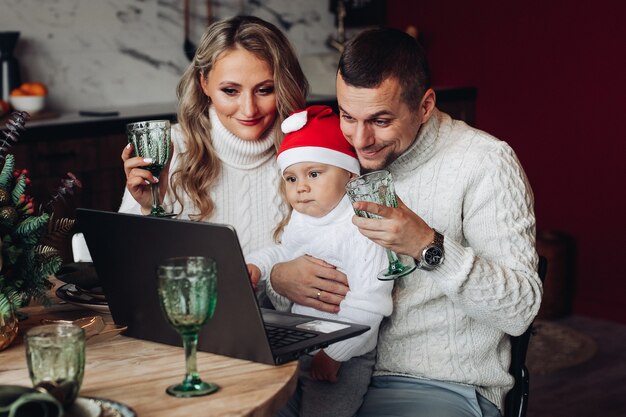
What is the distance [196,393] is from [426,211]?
0.81 m

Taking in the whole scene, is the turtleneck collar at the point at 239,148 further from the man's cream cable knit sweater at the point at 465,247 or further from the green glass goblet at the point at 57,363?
the green glass goblet at the point at 57,363

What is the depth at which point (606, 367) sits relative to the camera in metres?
4.04

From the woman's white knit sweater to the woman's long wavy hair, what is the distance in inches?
0.9

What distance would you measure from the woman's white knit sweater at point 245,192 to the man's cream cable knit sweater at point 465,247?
505mm

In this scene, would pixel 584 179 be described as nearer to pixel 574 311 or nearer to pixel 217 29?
pixel 574 311

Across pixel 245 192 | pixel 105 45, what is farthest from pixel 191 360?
pixel 105 45

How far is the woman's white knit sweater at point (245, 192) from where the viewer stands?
2.51 meters

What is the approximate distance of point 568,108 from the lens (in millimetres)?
4832

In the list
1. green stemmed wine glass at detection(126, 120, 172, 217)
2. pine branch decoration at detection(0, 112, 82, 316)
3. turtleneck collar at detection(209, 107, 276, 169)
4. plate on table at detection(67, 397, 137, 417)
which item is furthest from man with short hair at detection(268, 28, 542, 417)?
plate on table at detection(67, 397, 137, 417)

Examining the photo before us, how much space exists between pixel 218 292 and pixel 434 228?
1.94 ft

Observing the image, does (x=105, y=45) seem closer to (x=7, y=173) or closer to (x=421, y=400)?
(x=7, y=173)

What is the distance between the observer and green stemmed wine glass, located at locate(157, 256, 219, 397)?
1359mm

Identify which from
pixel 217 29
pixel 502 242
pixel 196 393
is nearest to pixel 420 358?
pixel 502 242

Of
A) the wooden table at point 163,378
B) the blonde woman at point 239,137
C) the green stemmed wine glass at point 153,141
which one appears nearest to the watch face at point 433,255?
the wooden table at point 163,378
